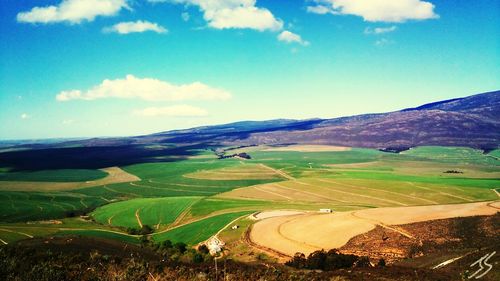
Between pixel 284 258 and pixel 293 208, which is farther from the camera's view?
pixel 293 208

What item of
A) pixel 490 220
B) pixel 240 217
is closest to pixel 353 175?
pixel 240 217

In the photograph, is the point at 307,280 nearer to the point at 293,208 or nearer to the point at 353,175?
the point at 293,208

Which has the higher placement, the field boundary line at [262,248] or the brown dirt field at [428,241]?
the brown dirt field at [428,241]

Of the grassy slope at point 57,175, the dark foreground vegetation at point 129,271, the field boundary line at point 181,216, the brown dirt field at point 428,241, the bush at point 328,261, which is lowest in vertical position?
the field boundary line at point 181,216

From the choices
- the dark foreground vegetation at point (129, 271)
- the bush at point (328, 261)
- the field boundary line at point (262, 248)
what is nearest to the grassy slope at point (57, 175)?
the field boundary line at point (262, 248)

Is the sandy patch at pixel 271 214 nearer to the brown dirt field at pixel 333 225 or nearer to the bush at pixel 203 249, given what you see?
the brown dirt field at pixel 333 225

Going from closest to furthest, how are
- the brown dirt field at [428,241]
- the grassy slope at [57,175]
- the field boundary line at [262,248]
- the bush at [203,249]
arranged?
the brown dirt field at [428,241], the field boundary line at [262,248], the bush at [203,249], the grassy slope at [57,175]

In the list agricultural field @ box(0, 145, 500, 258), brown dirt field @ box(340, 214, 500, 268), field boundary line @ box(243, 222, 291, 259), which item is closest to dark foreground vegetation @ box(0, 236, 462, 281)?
brown dirt field @ box(340, 214, 500, 268)
